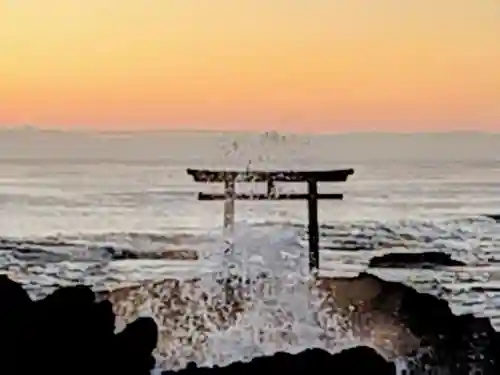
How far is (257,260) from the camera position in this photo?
4.96 feet

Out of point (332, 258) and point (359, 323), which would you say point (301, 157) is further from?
point (359, 323)

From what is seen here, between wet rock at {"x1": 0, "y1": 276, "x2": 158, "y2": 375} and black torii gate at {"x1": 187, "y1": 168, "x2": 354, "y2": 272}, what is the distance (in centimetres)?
24

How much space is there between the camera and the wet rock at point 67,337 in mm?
1472

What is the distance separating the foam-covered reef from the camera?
1.47m

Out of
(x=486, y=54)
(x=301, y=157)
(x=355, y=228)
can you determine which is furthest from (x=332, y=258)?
(x=486, y=54)

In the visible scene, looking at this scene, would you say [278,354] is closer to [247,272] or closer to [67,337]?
[247,272]

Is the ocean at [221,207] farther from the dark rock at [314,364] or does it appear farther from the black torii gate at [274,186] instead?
the dark rock at [314,364]

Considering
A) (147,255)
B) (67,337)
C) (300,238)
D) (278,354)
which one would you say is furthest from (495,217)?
(67,337)

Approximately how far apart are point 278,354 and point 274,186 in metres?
0.28

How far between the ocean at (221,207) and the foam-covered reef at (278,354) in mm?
27

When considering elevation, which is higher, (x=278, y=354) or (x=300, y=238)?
(x=300, y=238)

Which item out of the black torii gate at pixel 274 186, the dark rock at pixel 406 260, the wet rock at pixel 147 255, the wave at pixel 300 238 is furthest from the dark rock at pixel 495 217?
the wet rock at pixel 147 255

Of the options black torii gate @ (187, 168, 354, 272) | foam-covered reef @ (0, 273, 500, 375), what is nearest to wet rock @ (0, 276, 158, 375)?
foam-covered reef @ (0, 273, 500, 375)

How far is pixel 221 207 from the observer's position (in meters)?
1.52
